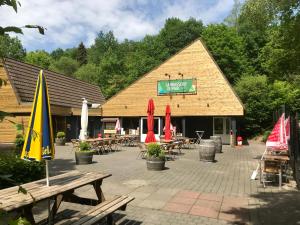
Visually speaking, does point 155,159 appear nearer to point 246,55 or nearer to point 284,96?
point 284,96

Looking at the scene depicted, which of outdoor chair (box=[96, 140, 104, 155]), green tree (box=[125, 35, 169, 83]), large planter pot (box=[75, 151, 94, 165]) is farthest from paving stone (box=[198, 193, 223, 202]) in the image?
green tree (box=[125, 35, 169, 83])

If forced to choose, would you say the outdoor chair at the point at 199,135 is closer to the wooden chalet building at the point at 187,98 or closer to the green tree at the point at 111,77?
the wooden chalet building at the point at 187,98

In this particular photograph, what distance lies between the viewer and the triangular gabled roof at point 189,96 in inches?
1037

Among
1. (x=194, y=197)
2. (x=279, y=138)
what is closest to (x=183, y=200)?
(x=194, y=197)

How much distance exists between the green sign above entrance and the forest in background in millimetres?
6247

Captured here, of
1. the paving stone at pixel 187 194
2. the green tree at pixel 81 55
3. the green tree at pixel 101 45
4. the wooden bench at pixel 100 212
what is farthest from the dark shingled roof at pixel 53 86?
the green tree at pixel 81 55

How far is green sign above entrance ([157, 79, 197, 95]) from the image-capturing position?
27719 millimetres

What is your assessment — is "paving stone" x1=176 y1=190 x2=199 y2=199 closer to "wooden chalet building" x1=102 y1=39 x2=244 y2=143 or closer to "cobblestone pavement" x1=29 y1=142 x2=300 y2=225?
"cobblestone pavement" x1=29 y1=142 x2=300 y2=225

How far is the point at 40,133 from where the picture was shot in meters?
5.38

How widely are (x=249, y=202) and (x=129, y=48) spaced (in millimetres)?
78851

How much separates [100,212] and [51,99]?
2518 centimetres

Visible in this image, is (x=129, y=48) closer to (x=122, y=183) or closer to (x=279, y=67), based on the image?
(x=279, y=67)

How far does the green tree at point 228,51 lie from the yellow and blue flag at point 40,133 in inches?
1623

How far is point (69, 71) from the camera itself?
79.6 m
